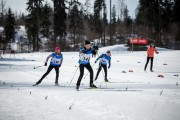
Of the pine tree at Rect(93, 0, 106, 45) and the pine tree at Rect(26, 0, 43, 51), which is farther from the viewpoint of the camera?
the pine tree at Rect(93, 0, 106, 45)

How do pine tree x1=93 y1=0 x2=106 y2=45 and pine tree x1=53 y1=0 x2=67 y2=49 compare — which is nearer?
pine tree x1=53 y1=0 x2=67 y2=49

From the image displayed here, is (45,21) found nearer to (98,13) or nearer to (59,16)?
(59,16)

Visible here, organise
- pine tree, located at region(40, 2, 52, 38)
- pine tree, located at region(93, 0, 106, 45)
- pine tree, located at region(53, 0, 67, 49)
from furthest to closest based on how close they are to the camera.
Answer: pine tree, located at region(93, 0, 106, 45) < pine tree, located at region(40, 2, 52, 38) < pine tree, located at region(53, 0, 67, 49)

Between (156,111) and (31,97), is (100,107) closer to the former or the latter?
(156,111)

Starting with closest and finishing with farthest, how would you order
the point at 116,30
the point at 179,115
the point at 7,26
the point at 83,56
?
the point at 179,115
the point at 83,56
the point at 7,26
the point at 116,30

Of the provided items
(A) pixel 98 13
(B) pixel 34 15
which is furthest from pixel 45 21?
(A) pixel 98 13

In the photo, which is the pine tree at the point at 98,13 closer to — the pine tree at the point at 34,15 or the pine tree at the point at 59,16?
the pine tree at the point at 59,16

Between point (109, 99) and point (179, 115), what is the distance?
2429 mm

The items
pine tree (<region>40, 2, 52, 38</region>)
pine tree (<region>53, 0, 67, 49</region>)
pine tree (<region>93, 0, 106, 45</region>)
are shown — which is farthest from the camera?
pine tree (<region>93, 0, 106, 45</region>)

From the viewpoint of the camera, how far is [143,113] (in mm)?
6262

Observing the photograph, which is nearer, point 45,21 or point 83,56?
point 83,56

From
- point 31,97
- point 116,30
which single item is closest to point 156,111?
point 31,97

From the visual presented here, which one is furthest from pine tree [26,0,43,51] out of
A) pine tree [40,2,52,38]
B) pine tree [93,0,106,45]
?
pine tree [93,0,106,45]

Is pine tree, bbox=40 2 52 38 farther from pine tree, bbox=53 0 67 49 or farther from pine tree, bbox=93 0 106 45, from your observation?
pine tree, bbox=93 0 106 45
